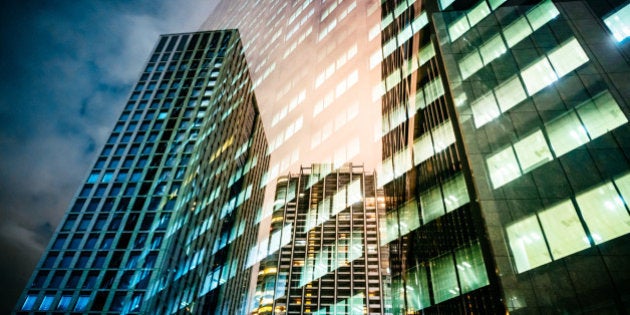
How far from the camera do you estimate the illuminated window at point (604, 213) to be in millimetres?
11789

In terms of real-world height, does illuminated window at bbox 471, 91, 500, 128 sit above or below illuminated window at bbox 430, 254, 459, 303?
above

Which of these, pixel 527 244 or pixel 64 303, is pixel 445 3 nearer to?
pixel 527 244

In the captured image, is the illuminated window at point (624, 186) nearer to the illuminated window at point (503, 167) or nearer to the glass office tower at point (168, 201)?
the illuminated window at point (503, 167)

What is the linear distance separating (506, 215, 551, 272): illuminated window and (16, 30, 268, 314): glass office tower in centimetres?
4605

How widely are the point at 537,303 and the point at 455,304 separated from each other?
13.0 ft

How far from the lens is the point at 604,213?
39.7 ft

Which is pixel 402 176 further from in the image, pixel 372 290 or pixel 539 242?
pixel 372 290

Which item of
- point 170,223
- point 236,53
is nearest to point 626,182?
point 170,223

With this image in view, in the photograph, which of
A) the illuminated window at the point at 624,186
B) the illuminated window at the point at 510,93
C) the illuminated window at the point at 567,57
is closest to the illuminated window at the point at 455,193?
the illuminated window at the point at 510,93

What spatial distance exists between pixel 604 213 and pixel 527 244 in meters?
2.91

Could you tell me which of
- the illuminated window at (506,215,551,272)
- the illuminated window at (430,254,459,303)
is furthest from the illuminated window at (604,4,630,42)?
the illuminated window at (430,254,459,303)

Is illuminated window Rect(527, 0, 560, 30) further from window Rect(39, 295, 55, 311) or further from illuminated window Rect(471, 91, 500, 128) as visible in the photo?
window Rect(39, 295, 55, 311)

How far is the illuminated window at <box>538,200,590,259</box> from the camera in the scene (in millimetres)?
12016

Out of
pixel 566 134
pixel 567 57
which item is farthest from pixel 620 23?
pixel 566 134
